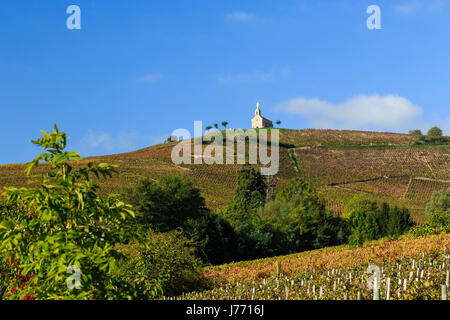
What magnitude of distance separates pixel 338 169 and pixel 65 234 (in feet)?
317

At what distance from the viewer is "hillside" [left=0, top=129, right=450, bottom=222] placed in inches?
2972

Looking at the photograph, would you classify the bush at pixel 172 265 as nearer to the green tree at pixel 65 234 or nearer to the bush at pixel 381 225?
the green tree at pixel 65 234

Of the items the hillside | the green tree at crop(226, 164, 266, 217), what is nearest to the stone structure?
the hillside

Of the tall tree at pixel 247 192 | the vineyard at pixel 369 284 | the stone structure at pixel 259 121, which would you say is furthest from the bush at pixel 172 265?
the stone structure at pixel 259 121

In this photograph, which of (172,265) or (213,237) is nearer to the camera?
(172,265)

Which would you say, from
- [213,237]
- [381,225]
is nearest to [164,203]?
[213,237]

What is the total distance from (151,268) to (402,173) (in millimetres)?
85226

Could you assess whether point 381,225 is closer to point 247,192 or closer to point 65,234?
point 247,192

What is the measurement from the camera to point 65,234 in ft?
18.4

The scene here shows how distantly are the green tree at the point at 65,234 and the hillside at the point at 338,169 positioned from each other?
58.9 metres

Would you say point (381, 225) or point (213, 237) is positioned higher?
point (381, 225)

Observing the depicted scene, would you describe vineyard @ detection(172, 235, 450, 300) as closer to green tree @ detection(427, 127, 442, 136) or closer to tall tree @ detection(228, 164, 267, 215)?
tall tree @ detection(228, 164, 267, 215)

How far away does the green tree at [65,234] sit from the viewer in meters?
5.39

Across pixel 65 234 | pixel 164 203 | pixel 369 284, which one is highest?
pixel 65 234
